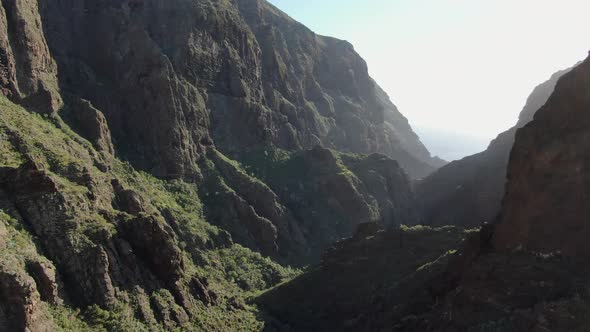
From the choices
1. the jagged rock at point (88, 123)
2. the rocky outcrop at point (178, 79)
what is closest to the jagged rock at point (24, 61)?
the jagged rock at point (88, 123)

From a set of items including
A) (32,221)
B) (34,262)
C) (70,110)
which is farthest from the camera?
(70,110)

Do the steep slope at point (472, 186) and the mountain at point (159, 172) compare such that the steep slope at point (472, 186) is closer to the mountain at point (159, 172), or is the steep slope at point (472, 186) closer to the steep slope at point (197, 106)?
the mountain at point (159, 172)

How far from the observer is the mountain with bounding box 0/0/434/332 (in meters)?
43.5

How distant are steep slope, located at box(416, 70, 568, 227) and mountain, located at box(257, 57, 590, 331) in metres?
53.8

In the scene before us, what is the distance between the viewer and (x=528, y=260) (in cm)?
3669

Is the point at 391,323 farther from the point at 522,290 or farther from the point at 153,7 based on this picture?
the point at 153,7

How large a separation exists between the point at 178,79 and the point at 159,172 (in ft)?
66.1

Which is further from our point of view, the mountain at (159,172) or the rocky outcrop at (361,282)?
the rocky outcrop at (361,282)

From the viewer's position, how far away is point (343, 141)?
16600cm

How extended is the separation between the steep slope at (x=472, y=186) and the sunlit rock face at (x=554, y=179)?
189ft

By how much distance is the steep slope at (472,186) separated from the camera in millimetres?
→ 108938

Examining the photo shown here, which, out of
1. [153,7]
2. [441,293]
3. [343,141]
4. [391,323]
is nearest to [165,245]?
[391,323]

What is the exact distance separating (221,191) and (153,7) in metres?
40.7

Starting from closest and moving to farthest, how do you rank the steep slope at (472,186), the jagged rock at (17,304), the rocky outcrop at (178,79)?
the jagged rock at (17,304), the rocky outcrop at (178,79), the steep slope at (472,186)
